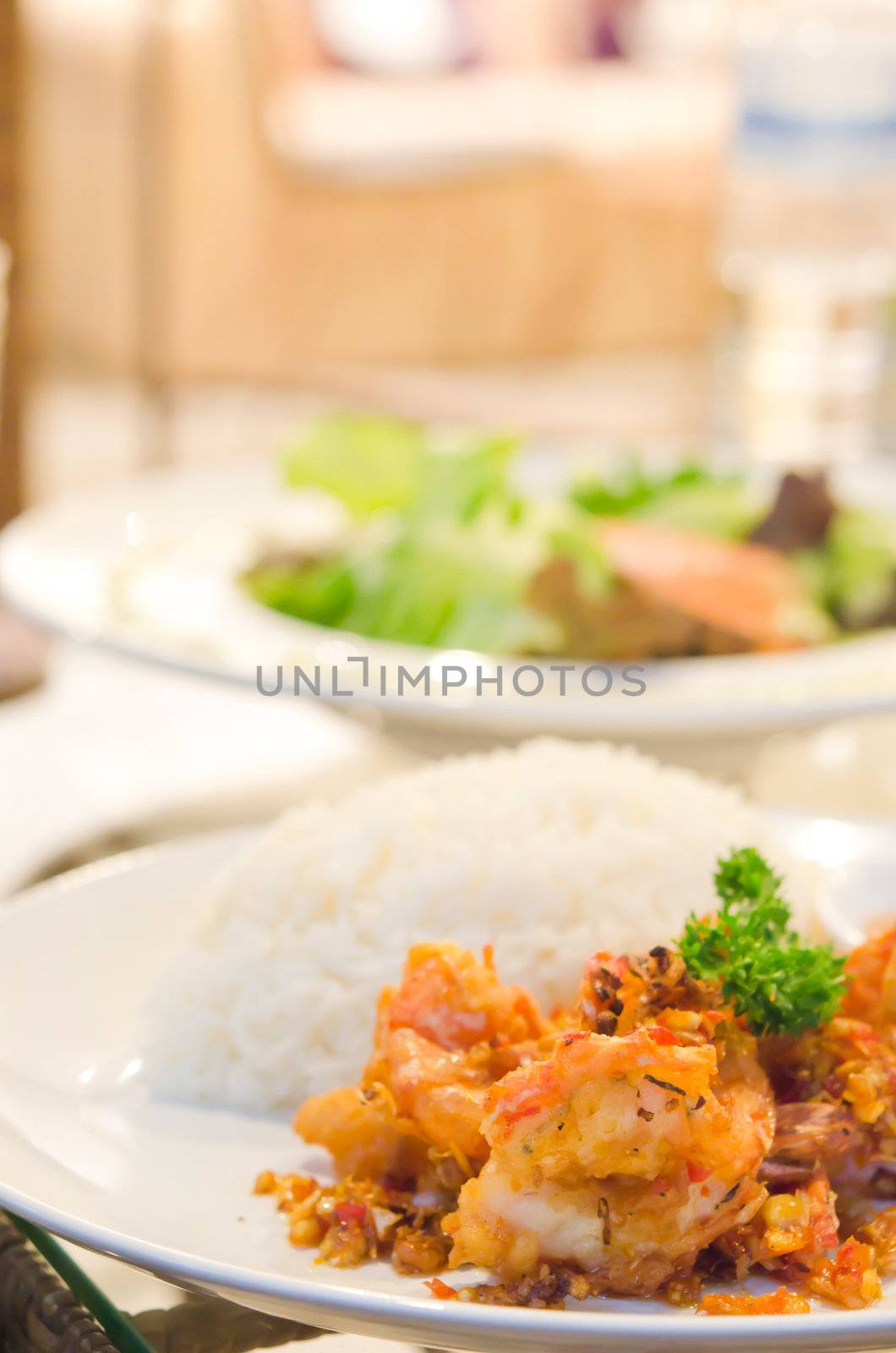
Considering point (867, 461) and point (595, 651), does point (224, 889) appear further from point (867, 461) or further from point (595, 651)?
point (867, 461)

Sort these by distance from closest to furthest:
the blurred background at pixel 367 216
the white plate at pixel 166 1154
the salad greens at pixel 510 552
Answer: the white plate at pixel 166 1154 < the salad greens at pixel 510 552 < the blurred background at pixel 367 216

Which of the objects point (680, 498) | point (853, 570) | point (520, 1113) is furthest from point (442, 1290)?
point (680, 498)

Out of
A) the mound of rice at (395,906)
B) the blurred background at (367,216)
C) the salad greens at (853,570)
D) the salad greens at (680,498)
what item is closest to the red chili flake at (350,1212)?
the mound of rice at (395,906)

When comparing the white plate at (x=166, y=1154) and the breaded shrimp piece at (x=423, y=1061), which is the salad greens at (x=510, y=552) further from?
the breaded shrimp piece at (x=423, y=1061)

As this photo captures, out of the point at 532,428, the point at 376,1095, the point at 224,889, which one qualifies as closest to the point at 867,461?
the point at 224,889

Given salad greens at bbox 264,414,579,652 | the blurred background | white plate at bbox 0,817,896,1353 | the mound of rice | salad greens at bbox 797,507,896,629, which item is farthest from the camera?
the blurred background

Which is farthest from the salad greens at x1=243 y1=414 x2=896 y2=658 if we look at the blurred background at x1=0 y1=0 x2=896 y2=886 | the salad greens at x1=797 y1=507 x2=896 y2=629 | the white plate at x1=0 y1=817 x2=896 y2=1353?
the blurred background at x1=0 y1=0 x2=896 y2=886

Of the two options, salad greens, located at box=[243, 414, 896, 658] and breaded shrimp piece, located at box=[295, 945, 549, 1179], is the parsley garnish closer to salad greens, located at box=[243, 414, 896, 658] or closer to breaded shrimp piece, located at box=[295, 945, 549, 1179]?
breaded shrimp piece, located at box=[295, 945, 549, 1179]
